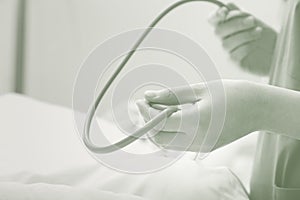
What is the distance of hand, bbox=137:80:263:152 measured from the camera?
0.50 m

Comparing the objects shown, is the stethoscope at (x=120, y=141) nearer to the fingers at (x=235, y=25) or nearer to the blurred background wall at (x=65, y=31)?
the fingers at (x=235, y=25)

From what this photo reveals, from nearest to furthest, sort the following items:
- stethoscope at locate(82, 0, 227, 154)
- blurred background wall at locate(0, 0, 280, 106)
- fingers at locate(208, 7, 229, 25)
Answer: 1. stethoscope at locate(82, 0, 227, 154)
2. fingers at locate(208, 7, 229, 25)
3. blurred background wall at locate(0, 0, 280, 106)

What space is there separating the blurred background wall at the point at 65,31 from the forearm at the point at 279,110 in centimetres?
A: 112

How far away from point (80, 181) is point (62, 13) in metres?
1.25

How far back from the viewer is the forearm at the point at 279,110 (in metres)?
0.54

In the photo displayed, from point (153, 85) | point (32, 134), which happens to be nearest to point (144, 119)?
point (153, 85)

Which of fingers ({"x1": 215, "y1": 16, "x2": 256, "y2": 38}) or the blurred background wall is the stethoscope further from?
the blurred background wall

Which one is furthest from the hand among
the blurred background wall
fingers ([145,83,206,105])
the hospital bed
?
the blurred background wall

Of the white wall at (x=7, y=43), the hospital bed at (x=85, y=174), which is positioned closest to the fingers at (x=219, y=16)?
the hospital bed at (x=85, y=174)

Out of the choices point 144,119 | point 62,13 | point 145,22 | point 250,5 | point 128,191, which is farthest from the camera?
point 62,13

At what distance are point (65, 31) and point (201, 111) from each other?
147 cm

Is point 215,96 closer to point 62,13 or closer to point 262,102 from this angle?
point 262,102

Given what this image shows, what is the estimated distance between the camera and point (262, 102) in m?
0.53

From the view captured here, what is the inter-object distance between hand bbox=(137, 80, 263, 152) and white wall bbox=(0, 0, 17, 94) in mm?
1490
